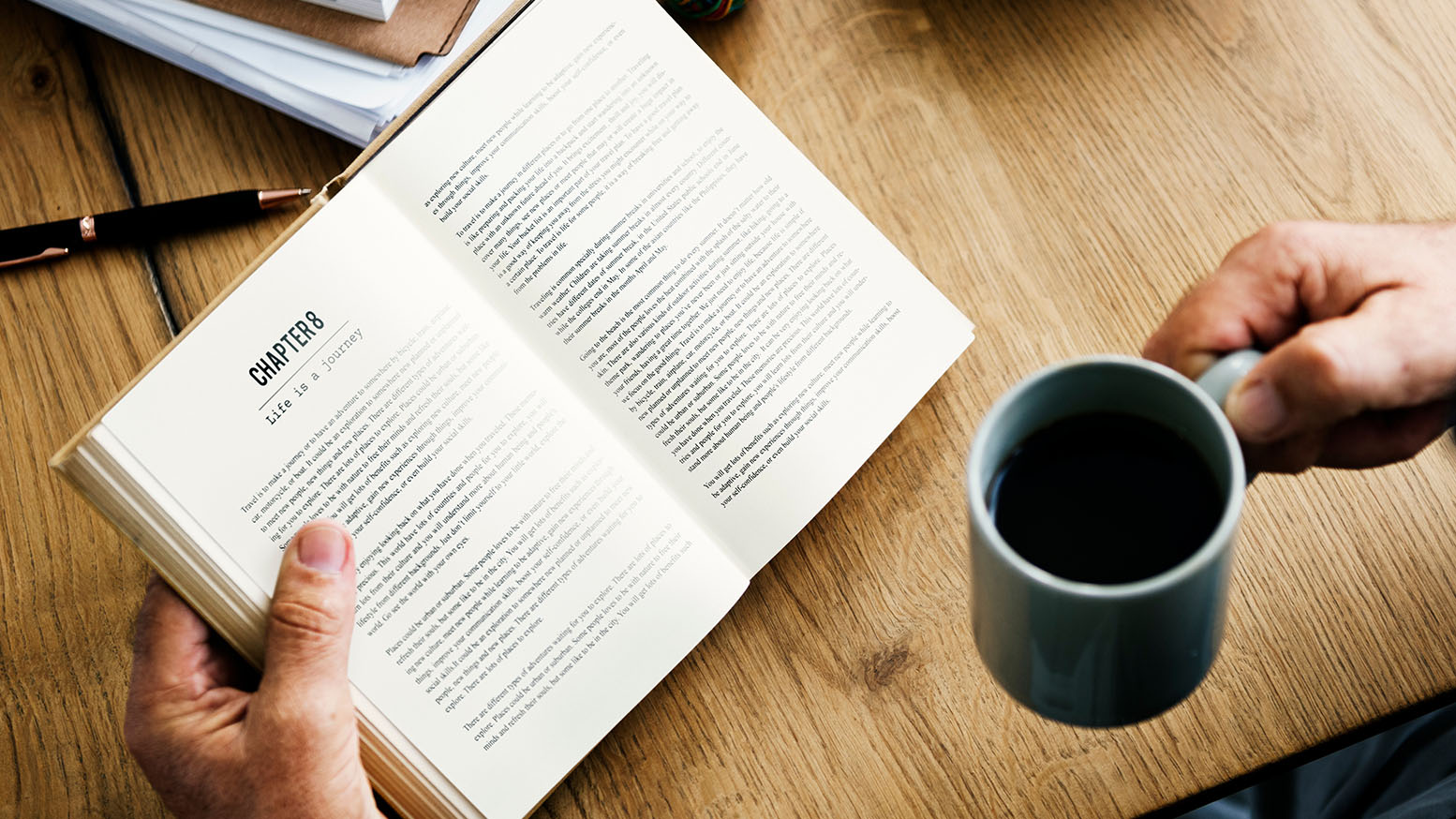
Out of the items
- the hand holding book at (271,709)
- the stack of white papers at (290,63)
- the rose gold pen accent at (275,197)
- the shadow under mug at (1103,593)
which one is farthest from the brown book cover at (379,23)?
the shadow under mug at (1103,593)

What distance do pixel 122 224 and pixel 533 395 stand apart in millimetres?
345

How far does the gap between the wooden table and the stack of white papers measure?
0.11 feet

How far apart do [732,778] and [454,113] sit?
1.52 ft

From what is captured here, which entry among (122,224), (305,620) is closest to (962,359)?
(305,620)

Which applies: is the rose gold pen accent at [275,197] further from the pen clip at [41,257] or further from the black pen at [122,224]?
the pen clip at [41,257]

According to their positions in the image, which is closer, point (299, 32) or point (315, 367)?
point (315, 367)

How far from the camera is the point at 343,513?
0.64 metres

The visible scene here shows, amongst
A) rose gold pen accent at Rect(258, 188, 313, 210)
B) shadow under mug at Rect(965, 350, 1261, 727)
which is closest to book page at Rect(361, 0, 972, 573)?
rose gold pen accent at Rect(258, 188, 313, 210)

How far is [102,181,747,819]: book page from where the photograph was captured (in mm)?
631

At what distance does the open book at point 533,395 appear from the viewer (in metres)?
0.63

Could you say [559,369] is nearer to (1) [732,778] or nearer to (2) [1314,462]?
(1) [732,778]

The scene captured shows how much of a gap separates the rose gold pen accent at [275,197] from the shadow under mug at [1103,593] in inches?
21.5

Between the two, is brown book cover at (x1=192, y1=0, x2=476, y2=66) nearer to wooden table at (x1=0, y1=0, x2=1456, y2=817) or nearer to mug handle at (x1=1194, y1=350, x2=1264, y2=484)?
wooden table at (x1=0, y1=0, x2=1456, y2=817)

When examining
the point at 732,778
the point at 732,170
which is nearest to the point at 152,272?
the point at 732,170
